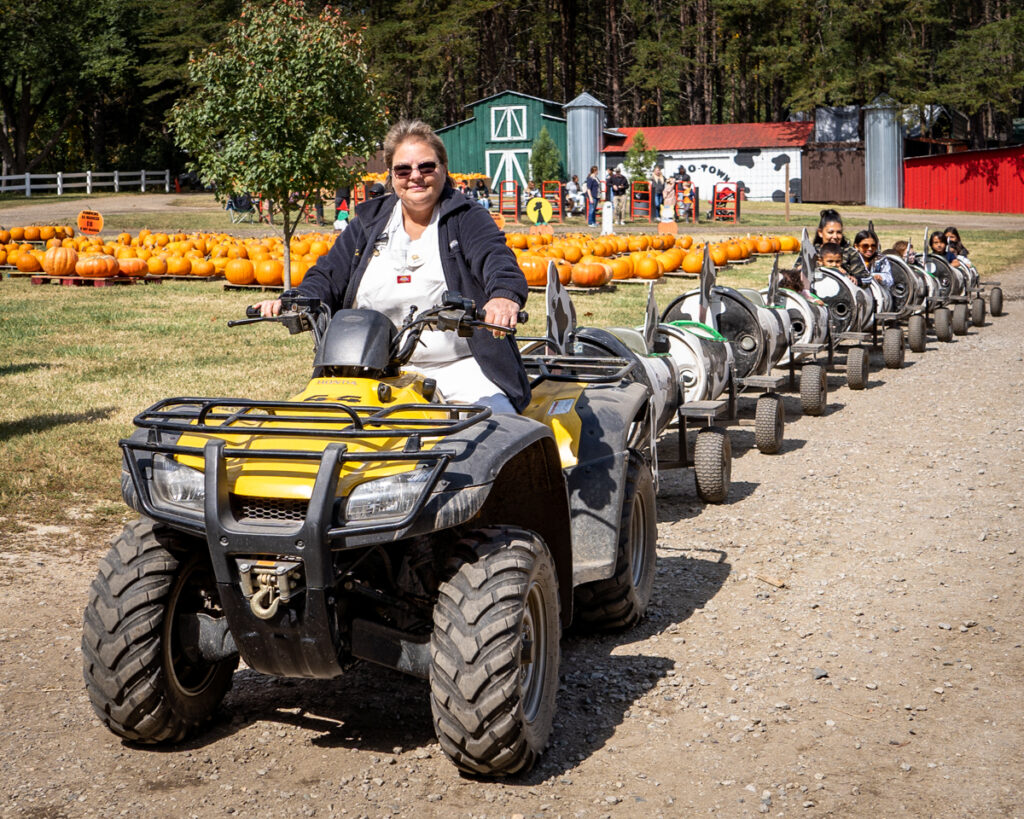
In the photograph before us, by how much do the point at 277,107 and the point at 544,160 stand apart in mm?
29769

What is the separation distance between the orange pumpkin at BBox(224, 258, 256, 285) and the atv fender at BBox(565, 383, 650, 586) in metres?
15.9

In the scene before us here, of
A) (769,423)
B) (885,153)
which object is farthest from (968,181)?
(769,423)

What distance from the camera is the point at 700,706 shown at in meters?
4.75

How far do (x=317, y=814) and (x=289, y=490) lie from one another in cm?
103

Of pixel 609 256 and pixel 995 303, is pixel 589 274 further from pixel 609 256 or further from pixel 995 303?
pixel 995 303

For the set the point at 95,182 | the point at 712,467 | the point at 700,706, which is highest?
the point at 95,182

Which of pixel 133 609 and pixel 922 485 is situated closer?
pixel 133 609

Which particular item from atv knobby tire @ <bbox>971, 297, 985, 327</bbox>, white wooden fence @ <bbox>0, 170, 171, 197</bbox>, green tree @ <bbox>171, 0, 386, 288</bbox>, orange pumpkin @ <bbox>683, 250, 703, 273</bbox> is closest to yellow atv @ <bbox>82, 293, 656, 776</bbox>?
green tree @ <bbox>171, 0, 386, 288</bbox>

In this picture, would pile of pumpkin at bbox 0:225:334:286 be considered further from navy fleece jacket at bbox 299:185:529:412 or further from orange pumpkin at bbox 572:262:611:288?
navy fleece jacket at bbox 299:185:529:412

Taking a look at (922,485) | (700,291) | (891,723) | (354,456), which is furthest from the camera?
(700,291)

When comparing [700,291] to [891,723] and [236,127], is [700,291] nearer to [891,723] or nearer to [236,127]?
[891,723]

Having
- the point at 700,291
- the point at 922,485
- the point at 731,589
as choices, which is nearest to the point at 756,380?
the point at 700,291

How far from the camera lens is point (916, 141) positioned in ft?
190

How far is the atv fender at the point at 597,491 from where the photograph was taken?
5.08 m
